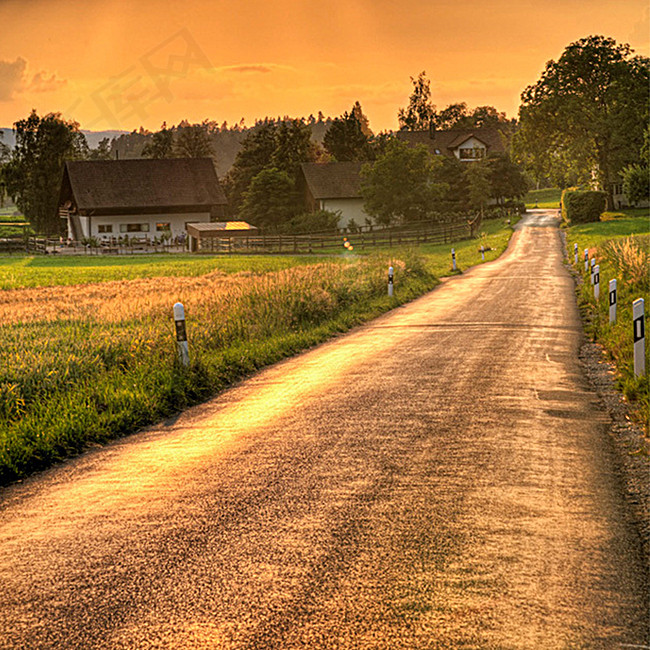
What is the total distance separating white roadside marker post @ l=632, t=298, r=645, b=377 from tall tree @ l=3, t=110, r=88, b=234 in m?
77.4

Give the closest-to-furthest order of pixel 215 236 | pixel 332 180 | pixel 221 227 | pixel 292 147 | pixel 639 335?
pixel 639 335 < pixel 215 236 < pixel 221 227 < pixel 332 180 < pixel 292 147

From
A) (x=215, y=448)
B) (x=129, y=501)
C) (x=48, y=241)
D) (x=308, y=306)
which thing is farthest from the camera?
(x=48, y=241)

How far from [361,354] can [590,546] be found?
343 inches

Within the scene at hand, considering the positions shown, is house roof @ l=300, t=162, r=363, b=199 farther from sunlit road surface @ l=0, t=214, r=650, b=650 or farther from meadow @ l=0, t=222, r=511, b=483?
sunlit road surface @ l=0, t=214, r=650, b=650

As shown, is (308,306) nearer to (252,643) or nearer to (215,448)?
(215,448)

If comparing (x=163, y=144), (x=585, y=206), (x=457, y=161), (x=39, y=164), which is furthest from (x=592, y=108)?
(x=163, y=144)

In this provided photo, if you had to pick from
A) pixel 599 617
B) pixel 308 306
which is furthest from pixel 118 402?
pixel 308 306

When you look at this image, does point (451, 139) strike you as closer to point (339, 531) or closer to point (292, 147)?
point (292, 147)

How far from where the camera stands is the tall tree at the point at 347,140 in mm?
96312

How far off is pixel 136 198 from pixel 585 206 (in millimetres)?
40434

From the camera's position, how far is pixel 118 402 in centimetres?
952

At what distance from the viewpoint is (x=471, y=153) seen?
310 feet

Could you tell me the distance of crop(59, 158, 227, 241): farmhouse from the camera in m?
73.9

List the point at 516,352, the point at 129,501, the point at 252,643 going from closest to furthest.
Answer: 1. the point at 252,643
2. the point at 129,501
3. the point at 516,352
